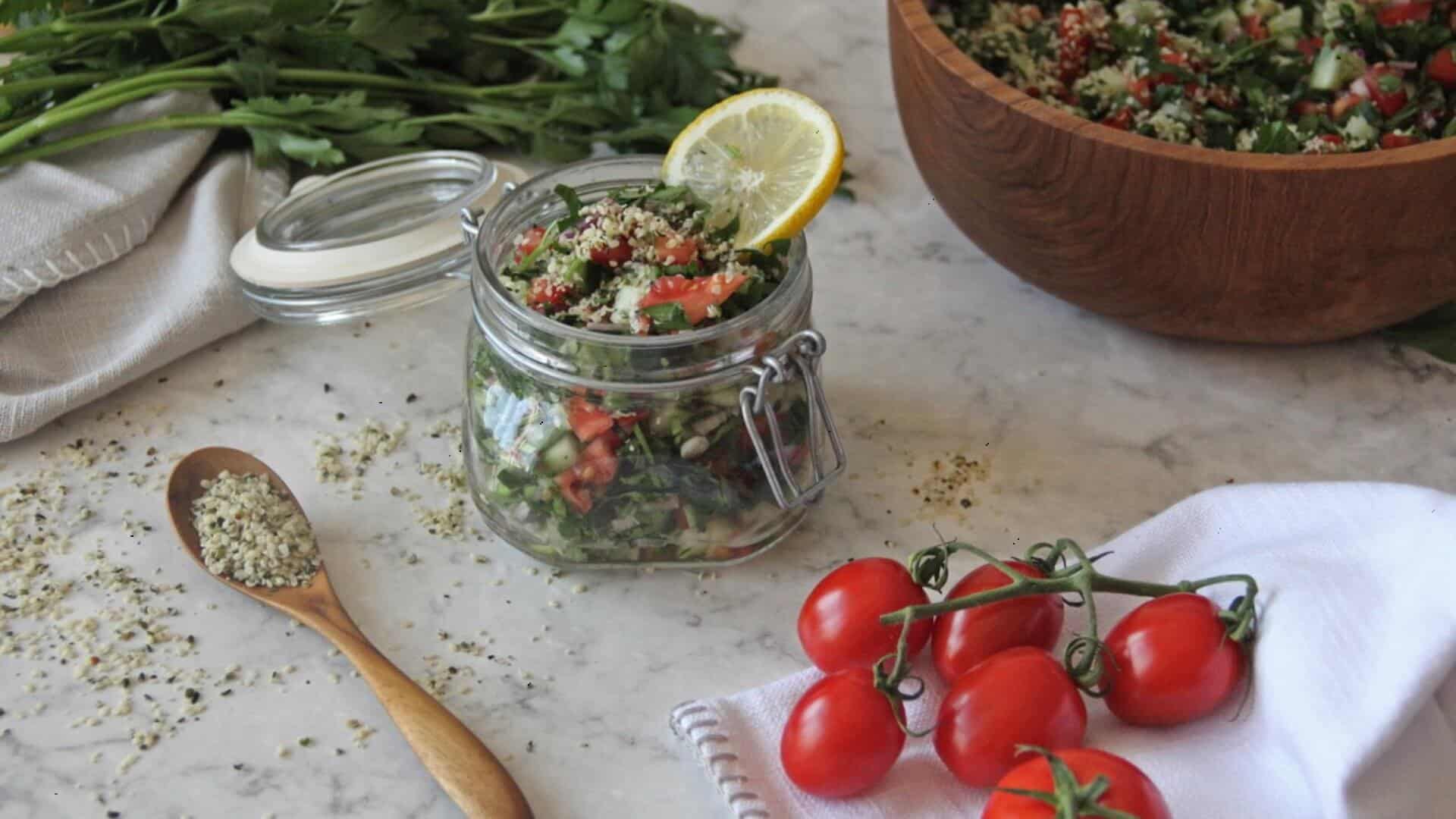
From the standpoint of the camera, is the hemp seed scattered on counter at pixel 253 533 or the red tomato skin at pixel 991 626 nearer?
the red tomato skin at pixel 991 626

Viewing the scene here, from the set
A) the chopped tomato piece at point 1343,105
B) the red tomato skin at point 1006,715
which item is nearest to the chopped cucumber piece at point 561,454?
the red tomato skin at point 1006,715

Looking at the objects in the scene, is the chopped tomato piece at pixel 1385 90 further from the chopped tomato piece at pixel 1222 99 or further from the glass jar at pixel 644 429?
the glass jar at pixel 644 429

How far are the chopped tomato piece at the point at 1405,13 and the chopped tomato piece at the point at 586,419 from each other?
90cm

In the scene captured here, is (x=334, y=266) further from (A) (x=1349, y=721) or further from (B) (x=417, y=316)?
(A) (x=1349, y=721)

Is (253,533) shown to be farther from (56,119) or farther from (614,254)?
(56,119)

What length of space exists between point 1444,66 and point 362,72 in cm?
112

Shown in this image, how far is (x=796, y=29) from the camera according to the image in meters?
1.91

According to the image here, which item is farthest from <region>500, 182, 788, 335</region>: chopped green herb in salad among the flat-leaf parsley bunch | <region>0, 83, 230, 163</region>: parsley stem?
<region>0, 83, 230, 163</region>: parsley stem

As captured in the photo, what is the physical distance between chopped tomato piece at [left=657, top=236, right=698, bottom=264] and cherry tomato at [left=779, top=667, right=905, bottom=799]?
1.14 ft

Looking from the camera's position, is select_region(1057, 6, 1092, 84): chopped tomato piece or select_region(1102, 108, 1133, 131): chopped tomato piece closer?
select_region(1102, 108, 1133, 131): chopped tomato piece

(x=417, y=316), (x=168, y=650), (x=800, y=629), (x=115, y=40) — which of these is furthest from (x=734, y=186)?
(x=115, y=40)

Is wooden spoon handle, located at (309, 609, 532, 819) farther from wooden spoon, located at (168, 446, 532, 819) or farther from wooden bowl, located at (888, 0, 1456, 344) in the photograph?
wooden bowl, located at (888, 0, 1456, 344)

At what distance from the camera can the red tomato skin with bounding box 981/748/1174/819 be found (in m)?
0.82

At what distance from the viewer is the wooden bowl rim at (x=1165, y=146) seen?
45.0 inches
